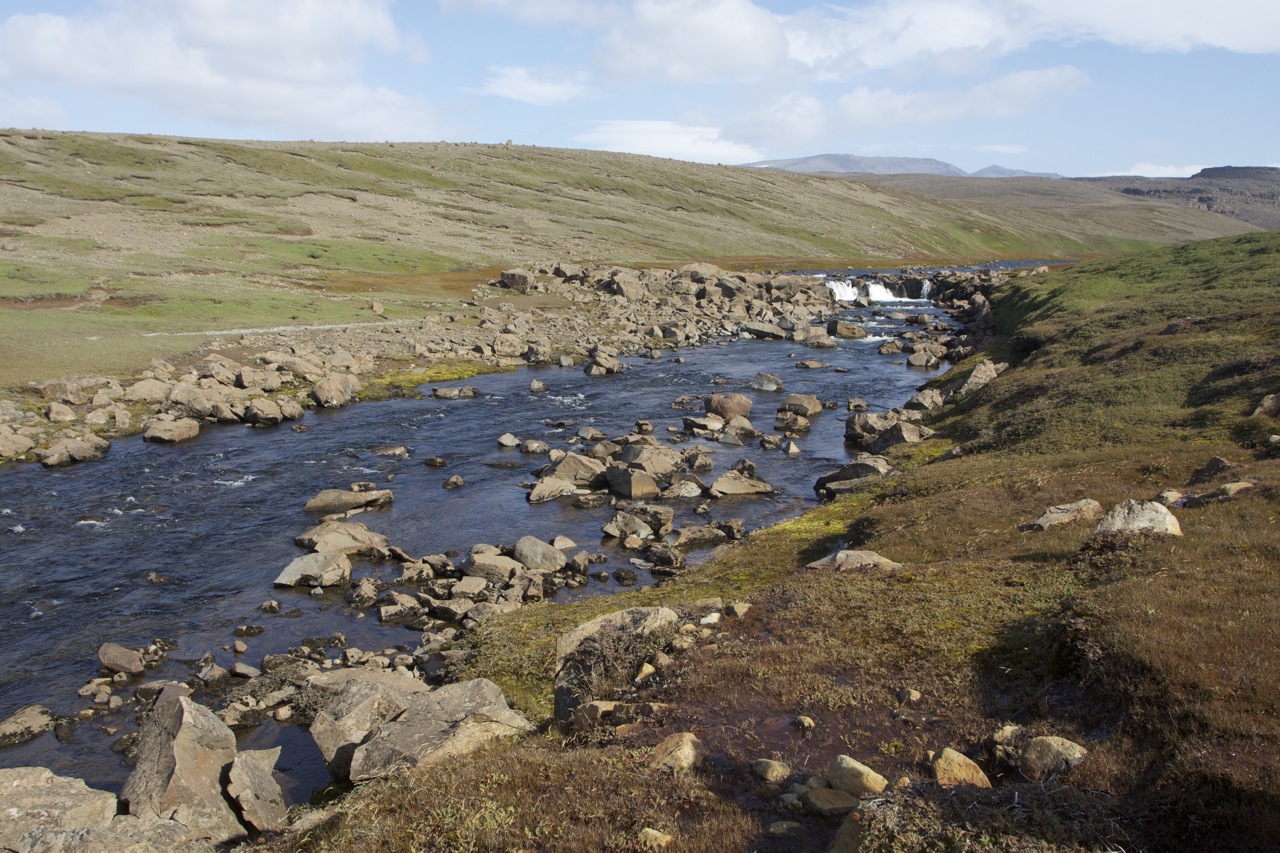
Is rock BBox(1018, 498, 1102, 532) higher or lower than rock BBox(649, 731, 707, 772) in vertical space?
higher

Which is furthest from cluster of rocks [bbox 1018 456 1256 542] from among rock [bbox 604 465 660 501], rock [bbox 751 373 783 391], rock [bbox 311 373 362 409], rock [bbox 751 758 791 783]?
rock [bbox 311 373 362 409]

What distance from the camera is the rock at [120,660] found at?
2064 centimetres

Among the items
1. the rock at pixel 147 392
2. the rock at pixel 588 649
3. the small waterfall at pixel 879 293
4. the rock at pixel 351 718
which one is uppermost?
the small waterfall at pixel 879 293

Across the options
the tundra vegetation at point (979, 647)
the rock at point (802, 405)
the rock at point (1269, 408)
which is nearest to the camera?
the tundra vegetation at point (979, 647)

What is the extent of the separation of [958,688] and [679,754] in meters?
4.74

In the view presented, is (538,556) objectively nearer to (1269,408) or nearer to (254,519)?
(254,519)

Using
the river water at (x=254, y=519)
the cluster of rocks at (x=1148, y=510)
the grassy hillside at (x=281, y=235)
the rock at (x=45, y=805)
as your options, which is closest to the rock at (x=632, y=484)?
the river water at (x=254, y=519)

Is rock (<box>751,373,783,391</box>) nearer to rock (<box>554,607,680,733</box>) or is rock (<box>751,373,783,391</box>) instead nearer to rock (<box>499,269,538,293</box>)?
rock (<box>554,607,680,733</box>)

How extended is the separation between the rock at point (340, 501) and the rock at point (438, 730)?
19324 mm

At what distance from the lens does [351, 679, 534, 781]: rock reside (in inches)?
491

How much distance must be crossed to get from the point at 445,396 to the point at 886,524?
115 ft

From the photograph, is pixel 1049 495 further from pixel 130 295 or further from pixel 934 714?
pixel 130 295

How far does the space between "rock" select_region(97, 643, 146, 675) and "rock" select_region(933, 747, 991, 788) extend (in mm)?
20299

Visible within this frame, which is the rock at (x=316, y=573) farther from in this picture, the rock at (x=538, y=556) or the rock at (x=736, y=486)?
the rock at (x=736, y=486)
